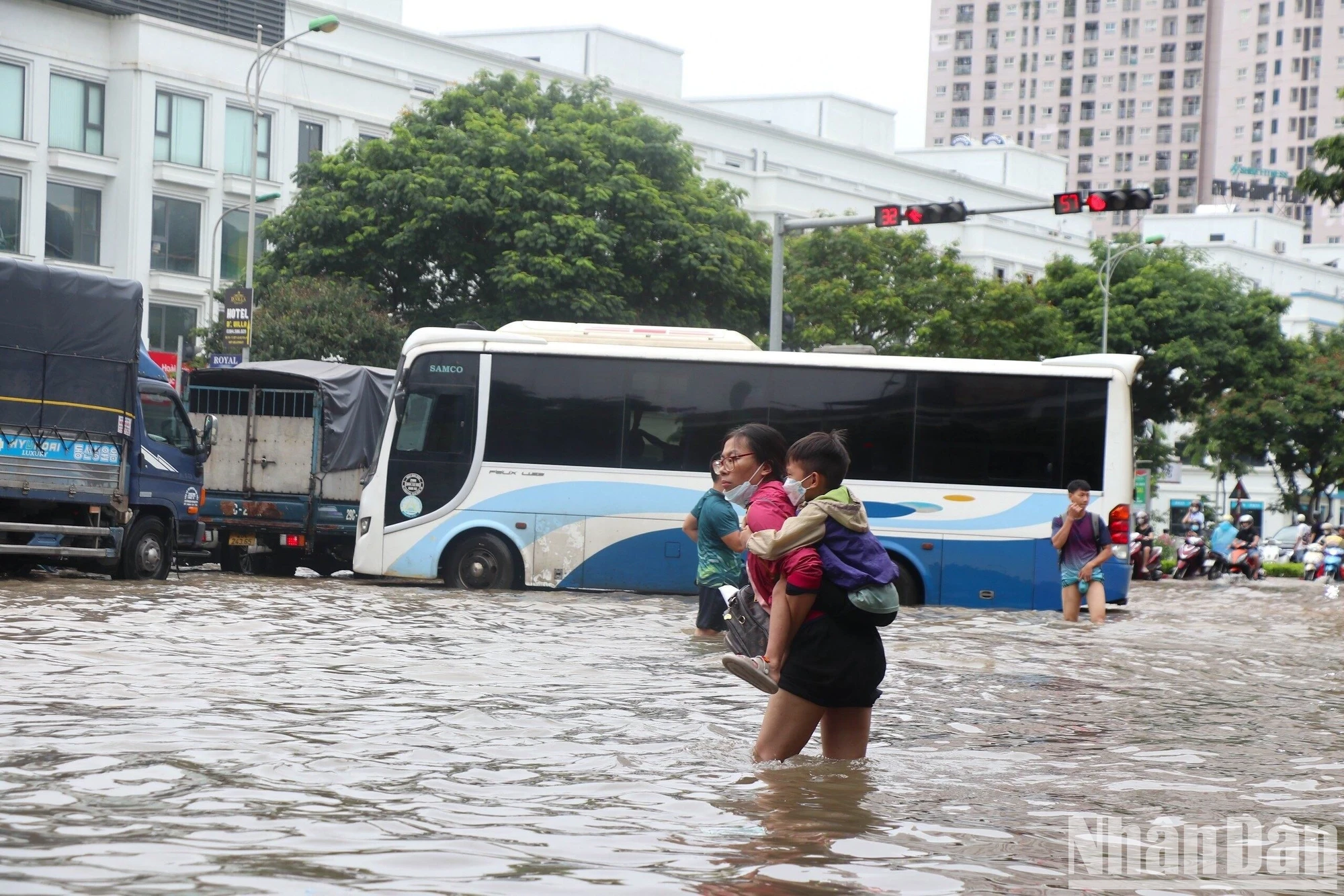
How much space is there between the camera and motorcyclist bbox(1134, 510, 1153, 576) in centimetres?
3591

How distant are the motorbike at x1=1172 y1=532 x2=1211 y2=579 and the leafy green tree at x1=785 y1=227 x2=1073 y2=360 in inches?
477

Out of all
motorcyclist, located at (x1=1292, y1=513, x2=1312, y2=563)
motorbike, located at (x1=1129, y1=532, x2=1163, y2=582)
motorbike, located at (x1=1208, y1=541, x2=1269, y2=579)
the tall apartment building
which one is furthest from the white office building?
the tall apartment building

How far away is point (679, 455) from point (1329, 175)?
29.0 ft

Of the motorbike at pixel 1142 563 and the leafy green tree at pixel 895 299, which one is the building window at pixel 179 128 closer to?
the leafy green tree at pixel 895 299

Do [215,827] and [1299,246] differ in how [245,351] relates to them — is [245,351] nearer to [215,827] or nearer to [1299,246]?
[215,827]

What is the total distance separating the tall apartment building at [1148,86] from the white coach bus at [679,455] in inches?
4614

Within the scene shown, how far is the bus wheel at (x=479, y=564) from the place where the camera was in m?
20.9

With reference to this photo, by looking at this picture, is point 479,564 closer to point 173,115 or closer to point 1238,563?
point 1238,563

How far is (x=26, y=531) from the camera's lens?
18641 mm

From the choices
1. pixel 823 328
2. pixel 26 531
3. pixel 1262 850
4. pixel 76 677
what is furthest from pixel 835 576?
pixel 823 328

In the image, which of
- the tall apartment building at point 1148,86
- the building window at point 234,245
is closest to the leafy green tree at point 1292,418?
the building window at point 234,245

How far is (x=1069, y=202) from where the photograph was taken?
25.7 m

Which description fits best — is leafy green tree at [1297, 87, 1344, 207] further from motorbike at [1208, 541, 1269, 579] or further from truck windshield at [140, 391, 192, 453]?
motorbike at [1208, 541, 1269, 579]

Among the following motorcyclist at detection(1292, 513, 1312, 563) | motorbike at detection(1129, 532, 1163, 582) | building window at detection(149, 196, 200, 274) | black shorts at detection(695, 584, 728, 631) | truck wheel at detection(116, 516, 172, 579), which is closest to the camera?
black shorts at detection(695, 584, 728, 631)
